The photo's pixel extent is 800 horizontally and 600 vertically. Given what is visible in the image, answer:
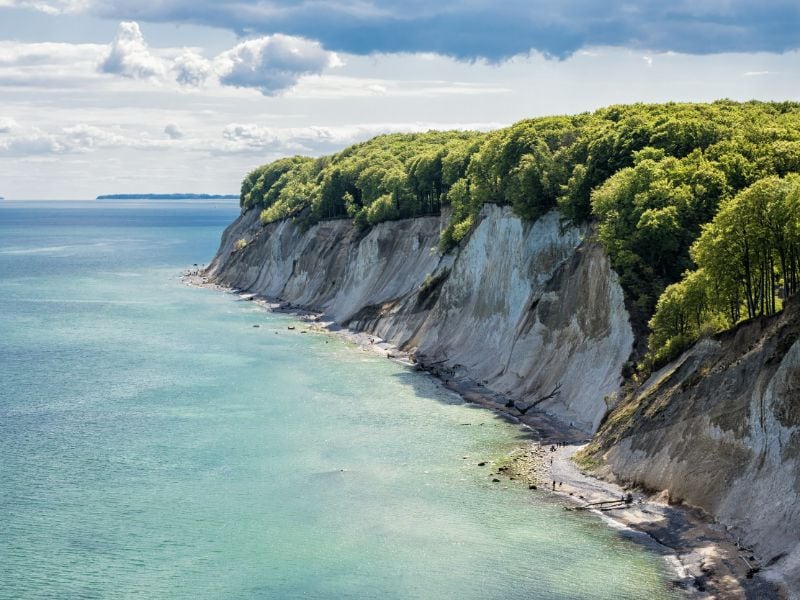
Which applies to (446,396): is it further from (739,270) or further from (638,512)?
(638,512)

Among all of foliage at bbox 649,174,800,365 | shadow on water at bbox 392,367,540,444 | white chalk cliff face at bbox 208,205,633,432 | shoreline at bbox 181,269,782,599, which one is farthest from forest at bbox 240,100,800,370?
shadow on water at bbox 392,367,540,444

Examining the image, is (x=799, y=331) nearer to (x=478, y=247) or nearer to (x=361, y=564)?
(x=361, y=564)

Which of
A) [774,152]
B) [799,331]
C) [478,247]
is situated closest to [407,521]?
[799,331]

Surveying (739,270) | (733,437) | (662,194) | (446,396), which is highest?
(662,194)

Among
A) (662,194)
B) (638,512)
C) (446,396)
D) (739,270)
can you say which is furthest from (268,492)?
(662,194)

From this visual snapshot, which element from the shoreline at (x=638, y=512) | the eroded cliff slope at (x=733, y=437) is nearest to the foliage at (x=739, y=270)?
the eroded cliff slope at (x=733, y=437)
